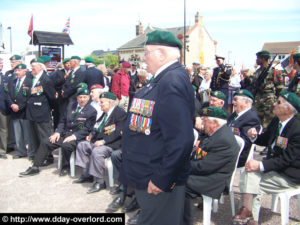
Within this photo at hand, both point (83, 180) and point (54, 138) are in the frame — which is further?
point (54, 138)

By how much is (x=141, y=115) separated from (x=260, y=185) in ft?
6.83

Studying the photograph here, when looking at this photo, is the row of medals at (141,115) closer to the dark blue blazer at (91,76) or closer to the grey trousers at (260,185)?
the grey trousers at (260,185)

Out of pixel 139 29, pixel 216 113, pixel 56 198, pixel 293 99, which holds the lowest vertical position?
pixel 56 198

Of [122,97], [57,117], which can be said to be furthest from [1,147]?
[122,97]

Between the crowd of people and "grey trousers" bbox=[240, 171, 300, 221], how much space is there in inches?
0.4

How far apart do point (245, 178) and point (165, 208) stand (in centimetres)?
165

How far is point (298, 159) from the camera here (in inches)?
120

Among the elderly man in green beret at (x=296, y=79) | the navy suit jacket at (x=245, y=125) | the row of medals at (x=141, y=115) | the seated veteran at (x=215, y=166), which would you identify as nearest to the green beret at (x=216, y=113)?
the seated veteran at (x=215, y=166)

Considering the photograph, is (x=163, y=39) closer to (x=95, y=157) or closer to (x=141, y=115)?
(x=141, y=115)

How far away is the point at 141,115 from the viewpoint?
1936mm

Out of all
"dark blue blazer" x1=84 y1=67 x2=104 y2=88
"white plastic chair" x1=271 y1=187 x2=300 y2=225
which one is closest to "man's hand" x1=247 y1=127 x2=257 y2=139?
"white plastic chair" x1=271 y1=187 x2=300 y2=225

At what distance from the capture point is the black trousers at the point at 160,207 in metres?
1.92

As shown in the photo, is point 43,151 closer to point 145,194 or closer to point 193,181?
point 193,181

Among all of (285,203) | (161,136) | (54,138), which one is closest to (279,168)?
(285,203)
